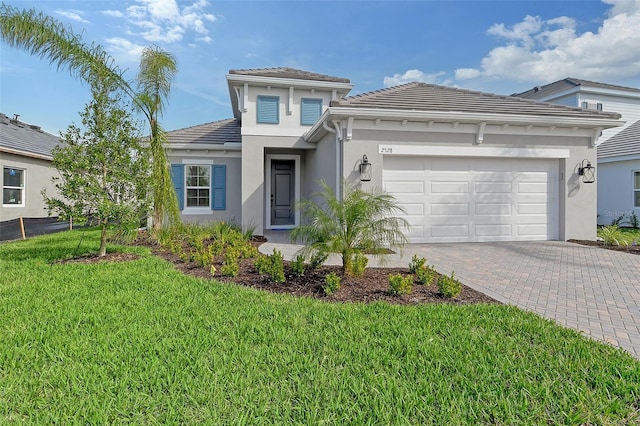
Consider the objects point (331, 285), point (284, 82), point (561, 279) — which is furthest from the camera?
point (284, 82)

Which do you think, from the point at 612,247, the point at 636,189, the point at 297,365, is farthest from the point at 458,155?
the point at 636,189

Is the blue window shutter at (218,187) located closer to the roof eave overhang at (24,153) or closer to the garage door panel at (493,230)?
the roof eave overhang at (24,153)

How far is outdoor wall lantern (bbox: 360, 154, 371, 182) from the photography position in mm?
8297

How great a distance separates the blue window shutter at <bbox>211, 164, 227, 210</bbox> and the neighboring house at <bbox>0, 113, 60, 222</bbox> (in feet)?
19.6

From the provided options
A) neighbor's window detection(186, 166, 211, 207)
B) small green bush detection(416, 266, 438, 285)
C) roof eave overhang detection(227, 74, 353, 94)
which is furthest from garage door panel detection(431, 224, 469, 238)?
neighbor's window detection(186, 166, 211, 207)

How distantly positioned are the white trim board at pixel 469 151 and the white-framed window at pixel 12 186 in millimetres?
13569

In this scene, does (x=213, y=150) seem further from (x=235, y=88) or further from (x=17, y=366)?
(x=17, y=366)

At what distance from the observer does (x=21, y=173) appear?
1323cm

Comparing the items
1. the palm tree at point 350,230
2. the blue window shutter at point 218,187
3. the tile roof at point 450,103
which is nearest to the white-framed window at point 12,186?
the blue window shutter at point 218,187

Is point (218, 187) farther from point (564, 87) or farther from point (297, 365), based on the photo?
point (564, 87)

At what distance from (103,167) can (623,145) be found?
62.9ft

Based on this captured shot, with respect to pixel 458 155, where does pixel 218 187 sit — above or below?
below

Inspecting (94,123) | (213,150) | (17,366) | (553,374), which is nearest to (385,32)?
(213,150)

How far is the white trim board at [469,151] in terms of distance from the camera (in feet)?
28.4
